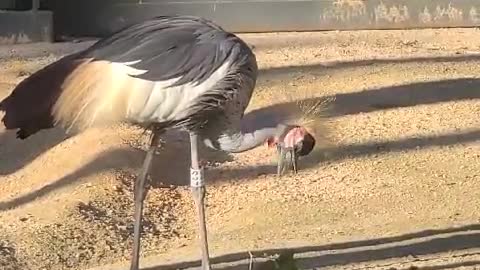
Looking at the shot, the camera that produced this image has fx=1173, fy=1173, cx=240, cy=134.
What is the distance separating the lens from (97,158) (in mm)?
7453

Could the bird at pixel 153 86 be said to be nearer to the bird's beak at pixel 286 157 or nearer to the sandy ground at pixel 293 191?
the bird's beak at pixel 286 157

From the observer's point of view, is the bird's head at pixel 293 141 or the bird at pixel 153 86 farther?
the bird's head at pixel 293 141

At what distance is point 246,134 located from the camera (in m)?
5.50

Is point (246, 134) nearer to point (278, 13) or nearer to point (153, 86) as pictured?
point (153, 86)

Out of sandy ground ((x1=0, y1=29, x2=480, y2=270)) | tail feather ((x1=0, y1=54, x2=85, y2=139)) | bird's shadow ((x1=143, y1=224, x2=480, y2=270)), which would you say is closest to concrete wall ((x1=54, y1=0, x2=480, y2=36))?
sandy ground ((x1=0, y1=29, x2=480, y2=270))

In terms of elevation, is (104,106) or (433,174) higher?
(104,106)

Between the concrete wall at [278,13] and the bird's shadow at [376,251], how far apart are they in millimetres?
5773

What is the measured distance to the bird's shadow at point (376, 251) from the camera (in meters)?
6.05

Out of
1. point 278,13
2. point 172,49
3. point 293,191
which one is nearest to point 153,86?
point 172,49

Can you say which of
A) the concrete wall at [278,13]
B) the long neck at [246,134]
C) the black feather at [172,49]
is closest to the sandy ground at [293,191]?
the long neck at [246,134]

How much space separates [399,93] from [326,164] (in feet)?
6.44

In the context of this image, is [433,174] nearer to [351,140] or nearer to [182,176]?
[351,140]

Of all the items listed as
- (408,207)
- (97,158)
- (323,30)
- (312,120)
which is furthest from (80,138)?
(323,30)

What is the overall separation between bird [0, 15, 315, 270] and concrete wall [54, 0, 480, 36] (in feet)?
20.8
